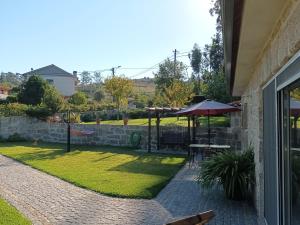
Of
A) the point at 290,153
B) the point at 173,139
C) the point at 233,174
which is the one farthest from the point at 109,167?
the point at 290,153

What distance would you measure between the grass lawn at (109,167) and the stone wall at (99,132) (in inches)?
42.4

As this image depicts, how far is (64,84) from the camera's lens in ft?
228

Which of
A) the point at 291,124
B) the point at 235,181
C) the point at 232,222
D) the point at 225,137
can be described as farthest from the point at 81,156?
the point at 291,124

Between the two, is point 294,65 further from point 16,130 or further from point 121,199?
point 16,130

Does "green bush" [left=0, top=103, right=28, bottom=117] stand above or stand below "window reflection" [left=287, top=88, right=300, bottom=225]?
above

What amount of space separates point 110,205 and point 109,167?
5130 millimetres

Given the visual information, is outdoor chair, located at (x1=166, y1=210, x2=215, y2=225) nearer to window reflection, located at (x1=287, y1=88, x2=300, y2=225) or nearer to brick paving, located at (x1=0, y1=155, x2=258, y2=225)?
window reflection, located at (x1=287, y1=88, x2=300, y2=225)

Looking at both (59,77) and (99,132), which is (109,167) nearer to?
(99,132)

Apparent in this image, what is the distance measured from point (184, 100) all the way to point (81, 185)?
2497cm

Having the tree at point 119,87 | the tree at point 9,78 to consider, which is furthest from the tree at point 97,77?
the tree at point 119,87

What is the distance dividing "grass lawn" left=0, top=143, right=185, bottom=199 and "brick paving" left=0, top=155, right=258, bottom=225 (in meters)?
0.43

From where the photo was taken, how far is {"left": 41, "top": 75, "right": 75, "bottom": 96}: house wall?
68.9m

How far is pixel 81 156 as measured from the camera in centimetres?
1641

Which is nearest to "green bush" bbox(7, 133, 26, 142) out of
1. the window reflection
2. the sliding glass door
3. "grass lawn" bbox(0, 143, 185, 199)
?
"grass lawn" bbox(0, 143, 185, 199)
